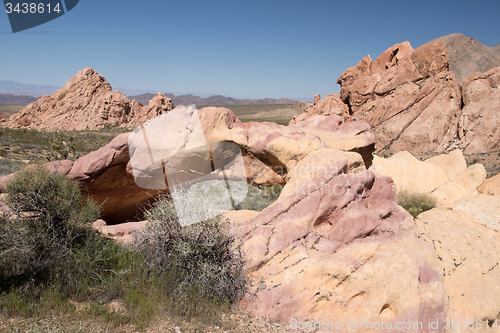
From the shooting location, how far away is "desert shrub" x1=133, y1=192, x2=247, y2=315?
4.74 meters

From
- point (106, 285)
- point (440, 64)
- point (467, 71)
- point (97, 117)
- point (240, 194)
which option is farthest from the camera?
point (467, 71)

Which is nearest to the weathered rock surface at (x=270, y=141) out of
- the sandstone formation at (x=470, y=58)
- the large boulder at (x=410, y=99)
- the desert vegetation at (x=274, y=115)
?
the large boulder at (x=410, y=99)

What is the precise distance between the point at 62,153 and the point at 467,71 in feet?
250

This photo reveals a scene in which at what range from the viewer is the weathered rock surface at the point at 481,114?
916 inches

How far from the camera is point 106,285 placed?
4.97 meters

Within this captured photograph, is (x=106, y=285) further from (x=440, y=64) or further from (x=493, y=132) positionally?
(x=440, y=64)

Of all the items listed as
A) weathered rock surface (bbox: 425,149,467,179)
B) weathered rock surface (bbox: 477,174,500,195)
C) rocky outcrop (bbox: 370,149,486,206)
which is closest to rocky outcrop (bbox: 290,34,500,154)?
weathered rock surface (bbox: 425,149,467,179)

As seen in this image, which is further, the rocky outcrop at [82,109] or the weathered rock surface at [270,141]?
the rocky outcrop at [82,109]

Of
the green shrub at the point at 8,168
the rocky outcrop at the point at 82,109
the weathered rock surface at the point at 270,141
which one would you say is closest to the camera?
the weathered rock surface at the point at 270,141

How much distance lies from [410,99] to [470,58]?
55859 millimetres

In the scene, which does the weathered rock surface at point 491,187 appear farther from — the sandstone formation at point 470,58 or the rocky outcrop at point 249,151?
the sandstone formation at point 470,58

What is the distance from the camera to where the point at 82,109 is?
47.0 m

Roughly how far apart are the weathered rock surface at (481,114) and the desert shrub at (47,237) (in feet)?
87.8

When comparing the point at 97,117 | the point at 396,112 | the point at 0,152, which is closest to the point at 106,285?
the point at 0,152
